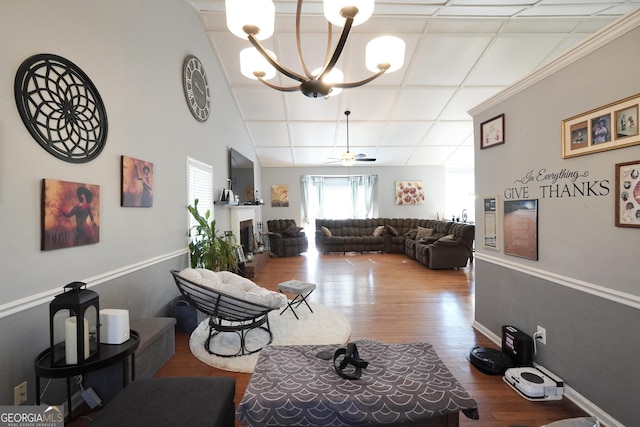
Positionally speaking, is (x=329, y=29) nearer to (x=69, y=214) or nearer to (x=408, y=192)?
(x=69, y=214)

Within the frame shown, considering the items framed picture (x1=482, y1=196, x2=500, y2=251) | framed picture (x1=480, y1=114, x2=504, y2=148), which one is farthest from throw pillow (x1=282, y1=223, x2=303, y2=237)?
framed picture (x1=480, y1=114, x2=504, y2=148)

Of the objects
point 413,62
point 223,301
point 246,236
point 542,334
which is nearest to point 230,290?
point 223,301

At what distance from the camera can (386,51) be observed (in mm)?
2012

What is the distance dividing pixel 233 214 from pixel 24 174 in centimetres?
370

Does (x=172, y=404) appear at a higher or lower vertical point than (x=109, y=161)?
lower

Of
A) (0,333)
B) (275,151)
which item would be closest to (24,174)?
(0,333)

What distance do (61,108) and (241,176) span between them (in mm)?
4227

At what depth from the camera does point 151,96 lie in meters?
2.81

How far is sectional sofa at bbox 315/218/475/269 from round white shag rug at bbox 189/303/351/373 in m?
3.30

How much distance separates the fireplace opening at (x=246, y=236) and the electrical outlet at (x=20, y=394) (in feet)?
13.5

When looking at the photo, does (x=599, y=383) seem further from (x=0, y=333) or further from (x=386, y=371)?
(x=0, y=333)

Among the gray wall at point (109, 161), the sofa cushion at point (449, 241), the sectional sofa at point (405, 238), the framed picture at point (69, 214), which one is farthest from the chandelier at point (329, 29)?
the sectional sofa at point (405, 238)

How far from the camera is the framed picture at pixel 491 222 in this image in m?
2.68

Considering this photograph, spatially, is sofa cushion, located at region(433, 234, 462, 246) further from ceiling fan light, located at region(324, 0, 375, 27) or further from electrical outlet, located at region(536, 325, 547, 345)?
ceiling fan light, located at region(324, 0, 375, 27)
